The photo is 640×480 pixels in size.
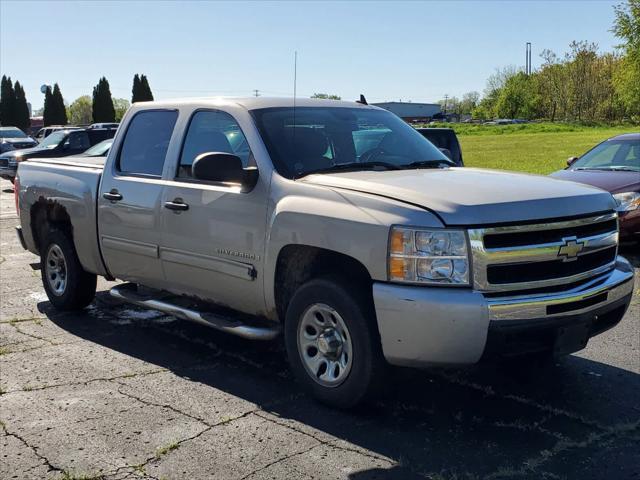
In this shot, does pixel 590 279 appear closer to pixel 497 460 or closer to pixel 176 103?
pixel 497 460

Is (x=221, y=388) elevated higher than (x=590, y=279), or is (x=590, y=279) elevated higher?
(x=590, y=279)

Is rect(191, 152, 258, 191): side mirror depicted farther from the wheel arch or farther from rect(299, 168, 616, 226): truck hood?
the wheel arch

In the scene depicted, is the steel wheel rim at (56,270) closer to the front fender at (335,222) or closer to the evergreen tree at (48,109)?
the front fender at (335,222)

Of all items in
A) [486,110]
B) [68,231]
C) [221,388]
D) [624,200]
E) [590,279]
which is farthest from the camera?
[486,110]

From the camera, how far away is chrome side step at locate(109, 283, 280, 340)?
4.83 metres

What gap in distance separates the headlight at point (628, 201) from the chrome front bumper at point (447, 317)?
17.8 ft

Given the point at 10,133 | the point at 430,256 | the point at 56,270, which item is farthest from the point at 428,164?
the point at 10,133

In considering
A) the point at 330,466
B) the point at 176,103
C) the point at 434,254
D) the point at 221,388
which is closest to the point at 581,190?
the point at 434,254

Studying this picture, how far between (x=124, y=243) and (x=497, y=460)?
343 cm

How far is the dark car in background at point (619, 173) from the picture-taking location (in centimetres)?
902

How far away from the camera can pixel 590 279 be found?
439cm

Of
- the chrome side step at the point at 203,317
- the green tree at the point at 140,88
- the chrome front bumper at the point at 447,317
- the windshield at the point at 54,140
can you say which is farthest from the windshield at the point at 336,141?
the green tree at the point at 140,88

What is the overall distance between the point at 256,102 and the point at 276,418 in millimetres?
2244

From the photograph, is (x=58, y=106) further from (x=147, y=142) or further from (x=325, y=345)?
(x=325, y=345)
